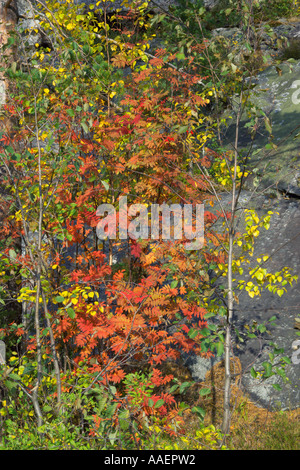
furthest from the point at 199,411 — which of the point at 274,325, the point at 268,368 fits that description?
the point at 274,325

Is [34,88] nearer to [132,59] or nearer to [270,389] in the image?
[132,59]

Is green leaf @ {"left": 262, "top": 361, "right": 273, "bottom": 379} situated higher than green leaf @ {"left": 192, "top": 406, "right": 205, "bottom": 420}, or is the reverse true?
green leaf @ {"left": 262, "top": 361, "right": 273, "bottom": 379}

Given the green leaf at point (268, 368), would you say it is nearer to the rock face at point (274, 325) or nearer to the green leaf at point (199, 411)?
the green leaf at point (199, 411)

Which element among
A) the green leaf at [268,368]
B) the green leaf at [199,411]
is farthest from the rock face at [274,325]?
the green leaf at [199,411]

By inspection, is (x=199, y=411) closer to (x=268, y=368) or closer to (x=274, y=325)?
(x=268, y=368)

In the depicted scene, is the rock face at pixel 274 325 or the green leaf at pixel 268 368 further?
the rock face at pixel 274 325

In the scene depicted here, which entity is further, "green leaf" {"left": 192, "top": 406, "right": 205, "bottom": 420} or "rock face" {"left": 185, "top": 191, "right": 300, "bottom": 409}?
"rock face" {"left": 185, "top": 191, "right": 300, "bottom": 409}

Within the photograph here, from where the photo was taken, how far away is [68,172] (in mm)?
4230

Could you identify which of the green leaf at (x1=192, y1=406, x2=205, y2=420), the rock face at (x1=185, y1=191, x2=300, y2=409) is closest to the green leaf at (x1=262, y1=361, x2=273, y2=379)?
the green leaf at (x1=192, y1=406, x2=205, y2=420)

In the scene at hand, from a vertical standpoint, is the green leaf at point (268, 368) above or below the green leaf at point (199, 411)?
above

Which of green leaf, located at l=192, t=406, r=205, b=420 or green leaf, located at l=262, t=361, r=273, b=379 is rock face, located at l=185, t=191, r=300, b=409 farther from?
green leaf, located at l=192, t=406, r=205, b=420

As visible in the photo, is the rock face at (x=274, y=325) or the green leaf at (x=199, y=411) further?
the rock face at (x=274, y=325)
